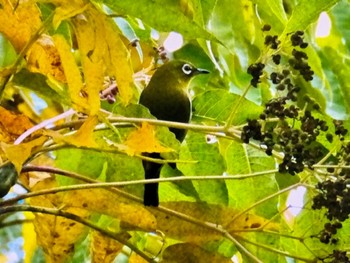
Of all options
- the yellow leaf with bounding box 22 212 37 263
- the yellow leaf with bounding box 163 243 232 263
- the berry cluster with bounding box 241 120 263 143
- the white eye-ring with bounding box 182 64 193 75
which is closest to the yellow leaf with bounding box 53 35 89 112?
the berry cluster with bounding box 241 120 263 143

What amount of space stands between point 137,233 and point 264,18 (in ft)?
1.50

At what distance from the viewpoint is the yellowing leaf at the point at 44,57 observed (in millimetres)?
1121

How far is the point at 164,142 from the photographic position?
1121 millimetres

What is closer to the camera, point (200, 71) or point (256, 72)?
point (256, 72)


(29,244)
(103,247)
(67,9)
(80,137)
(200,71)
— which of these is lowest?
(29,244)

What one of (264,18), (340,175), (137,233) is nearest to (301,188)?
(340,175)

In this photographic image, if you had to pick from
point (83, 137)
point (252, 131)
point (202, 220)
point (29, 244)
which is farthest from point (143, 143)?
point (29, 244)

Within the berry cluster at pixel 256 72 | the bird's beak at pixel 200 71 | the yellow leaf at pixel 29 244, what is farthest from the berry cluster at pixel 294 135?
the yellow leaf at pixel 29 244

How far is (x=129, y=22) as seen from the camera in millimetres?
1400

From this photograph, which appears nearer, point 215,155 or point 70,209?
point 70,209

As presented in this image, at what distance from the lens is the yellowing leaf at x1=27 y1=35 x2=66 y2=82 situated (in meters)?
1.12

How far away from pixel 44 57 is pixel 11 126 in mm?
101

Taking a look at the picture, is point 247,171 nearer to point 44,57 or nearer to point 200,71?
point 200,71

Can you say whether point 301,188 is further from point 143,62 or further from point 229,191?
point 143,62
